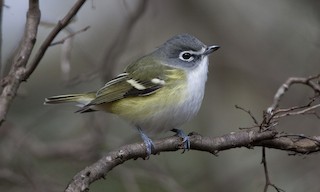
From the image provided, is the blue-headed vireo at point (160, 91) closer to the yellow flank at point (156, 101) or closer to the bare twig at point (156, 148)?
the yellow flank at point (156, 101)

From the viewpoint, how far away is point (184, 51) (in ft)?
13.6

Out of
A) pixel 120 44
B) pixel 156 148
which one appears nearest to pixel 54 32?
pixel 156 148

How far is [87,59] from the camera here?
18.4 ft

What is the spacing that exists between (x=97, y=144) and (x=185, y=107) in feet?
4.44

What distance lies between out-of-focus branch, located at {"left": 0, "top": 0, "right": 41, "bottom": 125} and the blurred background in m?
1.02

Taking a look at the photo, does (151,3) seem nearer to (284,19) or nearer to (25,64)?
(284,19)

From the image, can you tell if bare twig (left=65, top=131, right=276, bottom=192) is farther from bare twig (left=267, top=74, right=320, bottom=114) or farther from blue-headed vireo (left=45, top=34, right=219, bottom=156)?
blue-headed vireo (left=45, top=34, right=219, bottom=156)

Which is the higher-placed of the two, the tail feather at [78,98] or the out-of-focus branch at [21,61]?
the out-of-focus branch at [21,61]

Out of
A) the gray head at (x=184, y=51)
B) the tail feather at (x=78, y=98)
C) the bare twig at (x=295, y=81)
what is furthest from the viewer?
the tail feather at (x=78, y=98)

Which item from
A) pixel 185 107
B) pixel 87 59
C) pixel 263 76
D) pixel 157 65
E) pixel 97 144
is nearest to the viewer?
pixel 185 107

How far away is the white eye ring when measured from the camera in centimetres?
411

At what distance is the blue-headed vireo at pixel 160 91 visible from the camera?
380 cm

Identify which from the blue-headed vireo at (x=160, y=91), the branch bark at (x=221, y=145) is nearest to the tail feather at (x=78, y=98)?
the blue-headed vireo at (x=160, y=91)

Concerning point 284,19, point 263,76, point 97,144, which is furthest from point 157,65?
point 284,19
